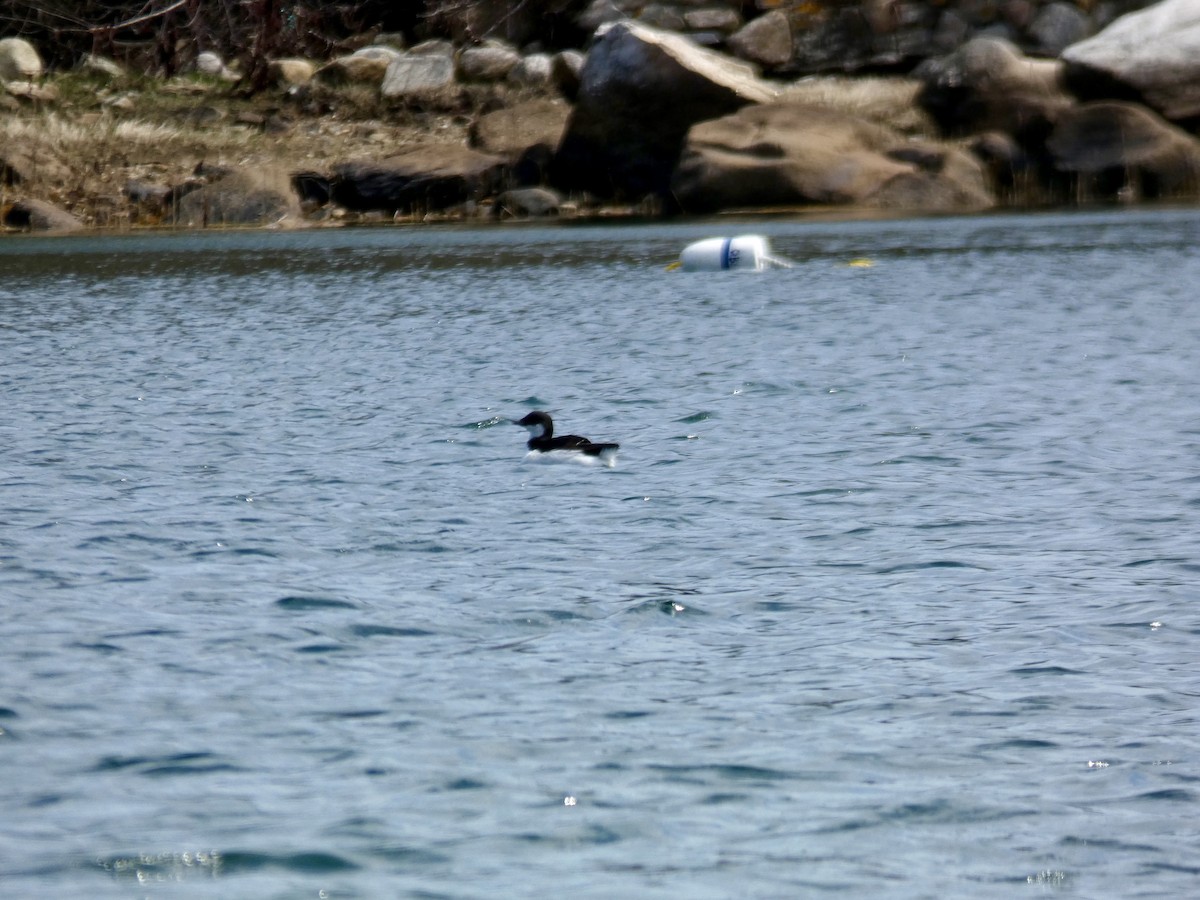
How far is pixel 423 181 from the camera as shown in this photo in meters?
41.2

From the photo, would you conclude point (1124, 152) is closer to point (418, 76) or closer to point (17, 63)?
point (418, 76)

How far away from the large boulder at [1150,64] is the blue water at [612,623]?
2320cm

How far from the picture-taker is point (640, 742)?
6824 millimetres

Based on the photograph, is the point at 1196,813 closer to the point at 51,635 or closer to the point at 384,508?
the point at 51,635

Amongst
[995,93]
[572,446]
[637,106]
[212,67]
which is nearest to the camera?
[572,446]

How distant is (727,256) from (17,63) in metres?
27.8

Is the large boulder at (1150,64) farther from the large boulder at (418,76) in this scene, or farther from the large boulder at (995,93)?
the large boulder at (418,76)

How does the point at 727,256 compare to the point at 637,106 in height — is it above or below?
below

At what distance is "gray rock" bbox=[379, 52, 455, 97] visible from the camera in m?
47.2

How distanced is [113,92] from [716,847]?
45154 millimetres

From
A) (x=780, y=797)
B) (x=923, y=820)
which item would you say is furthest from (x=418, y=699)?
(x=923, y=820)

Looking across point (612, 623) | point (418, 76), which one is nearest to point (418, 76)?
point (418, 76)

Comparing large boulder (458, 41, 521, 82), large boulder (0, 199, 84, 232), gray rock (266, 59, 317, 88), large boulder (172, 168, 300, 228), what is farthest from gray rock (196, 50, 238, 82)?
large boulder (0, 199, 84, 232)

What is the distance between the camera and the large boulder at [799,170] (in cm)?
3822
